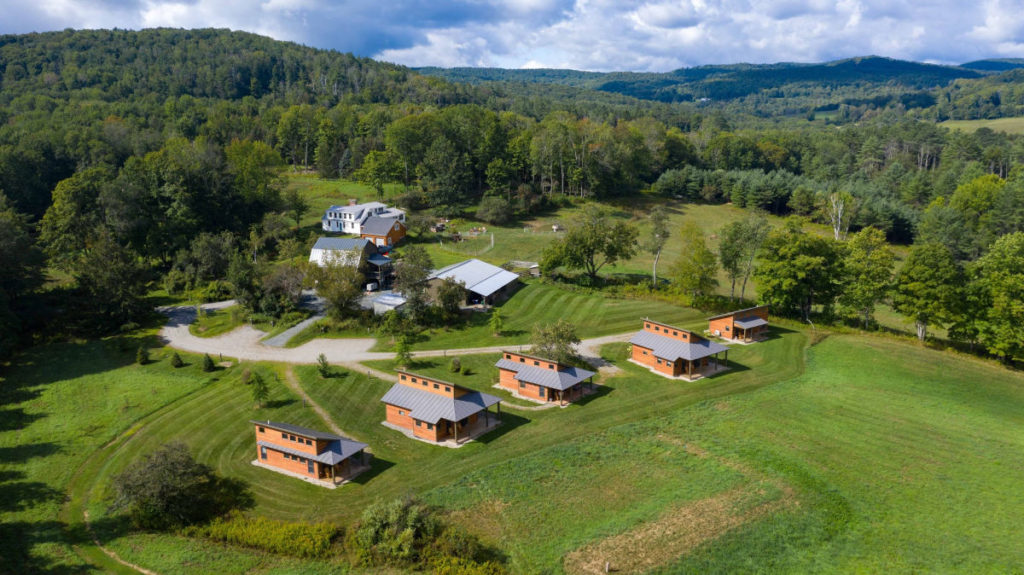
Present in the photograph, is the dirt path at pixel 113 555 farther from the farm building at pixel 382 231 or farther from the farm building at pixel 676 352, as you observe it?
the farm building at pixel 382 231

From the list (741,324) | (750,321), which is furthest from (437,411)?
(750,321)

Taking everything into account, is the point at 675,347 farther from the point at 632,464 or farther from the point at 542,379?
the point at 632,464

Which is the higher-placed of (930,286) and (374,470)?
(930,286)

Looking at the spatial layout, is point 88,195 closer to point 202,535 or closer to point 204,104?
point 202,535

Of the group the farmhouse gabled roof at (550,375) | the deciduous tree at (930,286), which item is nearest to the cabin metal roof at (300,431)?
the farmhouse gabled roof at (550,375)

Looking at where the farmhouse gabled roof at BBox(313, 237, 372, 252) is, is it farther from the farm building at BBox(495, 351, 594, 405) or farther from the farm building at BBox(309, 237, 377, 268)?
the farm building at BBox(495, 351, 594, 405)

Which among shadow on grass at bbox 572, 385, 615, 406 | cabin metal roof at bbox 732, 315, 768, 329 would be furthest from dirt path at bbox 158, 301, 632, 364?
cabin metal roof at bbox 732, 315, 768, 329
